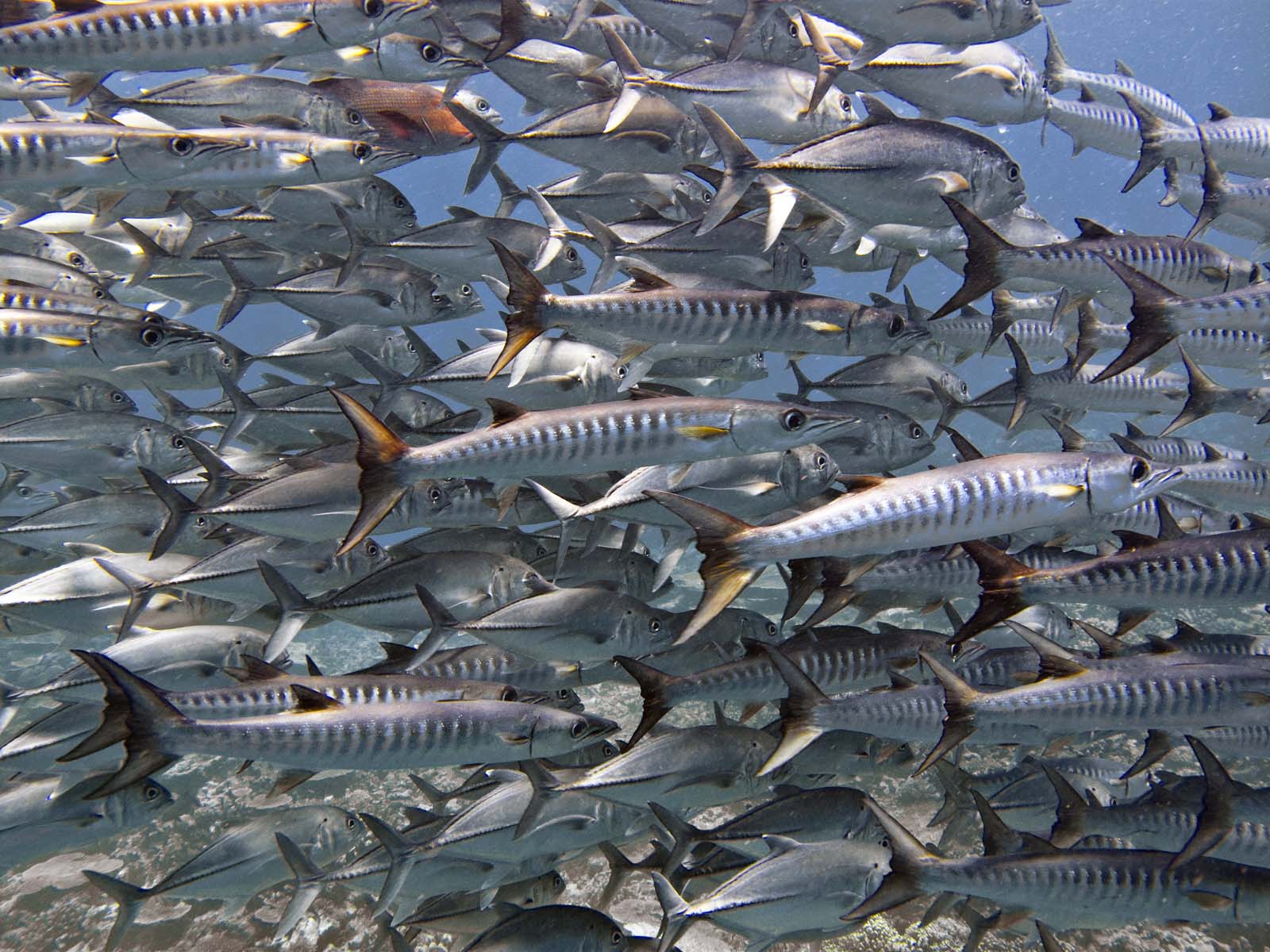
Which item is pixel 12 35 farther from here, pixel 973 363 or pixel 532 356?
pixel 973 363

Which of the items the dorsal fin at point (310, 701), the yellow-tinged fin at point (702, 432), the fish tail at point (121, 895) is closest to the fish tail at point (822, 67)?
the yellow-tinged fin at point (702, 432)

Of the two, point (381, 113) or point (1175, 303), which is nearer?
point (1175, 303)

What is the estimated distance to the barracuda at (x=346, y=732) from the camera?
2463mm

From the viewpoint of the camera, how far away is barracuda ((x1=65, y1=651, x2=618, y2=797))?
2.46m

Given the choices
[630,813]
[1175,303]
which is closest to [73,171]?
[630,813]

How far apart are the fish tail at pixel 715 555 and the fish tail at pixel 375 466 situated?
0.90 meters

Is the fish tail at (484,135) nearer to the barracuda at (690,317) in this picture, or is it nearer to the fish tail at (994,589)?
the barracuda at (690,317)

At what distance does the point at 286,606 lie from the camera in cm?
309

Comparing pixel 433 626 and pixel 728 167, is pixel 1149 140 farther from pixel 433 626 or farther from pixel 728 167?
pixel 433 626

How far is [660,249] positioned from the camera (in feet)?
11.7

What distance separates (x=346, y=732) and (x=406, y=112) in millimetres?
3210

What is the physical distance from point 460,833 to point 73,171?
3.10m

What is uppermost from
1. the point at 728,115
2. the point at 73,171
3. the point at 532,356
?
the point at 728,115

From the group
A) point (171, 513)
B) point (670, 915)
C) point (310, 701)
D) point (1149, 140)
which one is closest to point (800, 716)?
point (670, 915)
